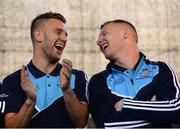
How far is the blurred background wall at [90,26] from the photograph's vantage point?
3951mm

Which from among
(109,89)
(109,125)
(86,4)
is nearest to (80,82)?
(109,89)

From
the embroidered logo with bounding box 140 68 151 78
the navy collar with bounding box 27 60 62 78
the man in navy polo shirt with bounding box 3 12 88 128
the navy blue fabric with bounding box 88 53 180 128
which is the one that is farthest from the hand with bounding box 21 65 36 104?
the embroidered logo with bounding box 140 68 151 78

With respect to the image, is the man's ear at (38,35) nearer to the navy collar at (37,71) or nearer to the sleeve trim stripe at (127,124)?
the navy collar at (37,71)

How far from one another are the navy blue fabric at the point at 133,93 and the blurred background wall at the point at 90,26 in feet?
3.67

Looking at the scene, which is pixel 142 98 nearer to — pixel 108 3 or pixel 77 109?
pixel 77 109

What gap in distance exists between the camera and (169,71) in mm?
2730

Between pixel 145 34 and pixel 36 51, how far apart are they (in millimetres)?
1414

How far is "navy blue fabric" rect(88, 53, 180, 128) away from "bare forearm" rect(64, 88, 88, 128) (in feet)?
0.27

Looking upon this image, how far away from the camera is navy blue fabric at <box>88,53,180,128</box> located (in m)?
2.52

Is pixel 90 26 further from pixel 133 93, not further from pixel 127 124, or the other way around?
pixel 127 124

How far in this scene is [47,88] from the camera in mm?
2783

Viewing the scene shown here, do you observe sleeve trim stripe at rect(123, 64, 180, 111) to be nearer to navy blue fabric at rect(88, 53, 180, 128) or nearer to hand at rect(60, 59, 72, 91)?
navy blue fabric at rect(88, 53, 180, 128)

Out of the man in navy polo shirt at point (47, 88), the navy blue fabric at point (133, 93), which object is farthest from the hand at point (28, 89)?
the navy blue fabric at point (133, 93)

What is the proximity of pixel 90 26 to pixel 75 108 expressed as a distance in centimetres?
158
